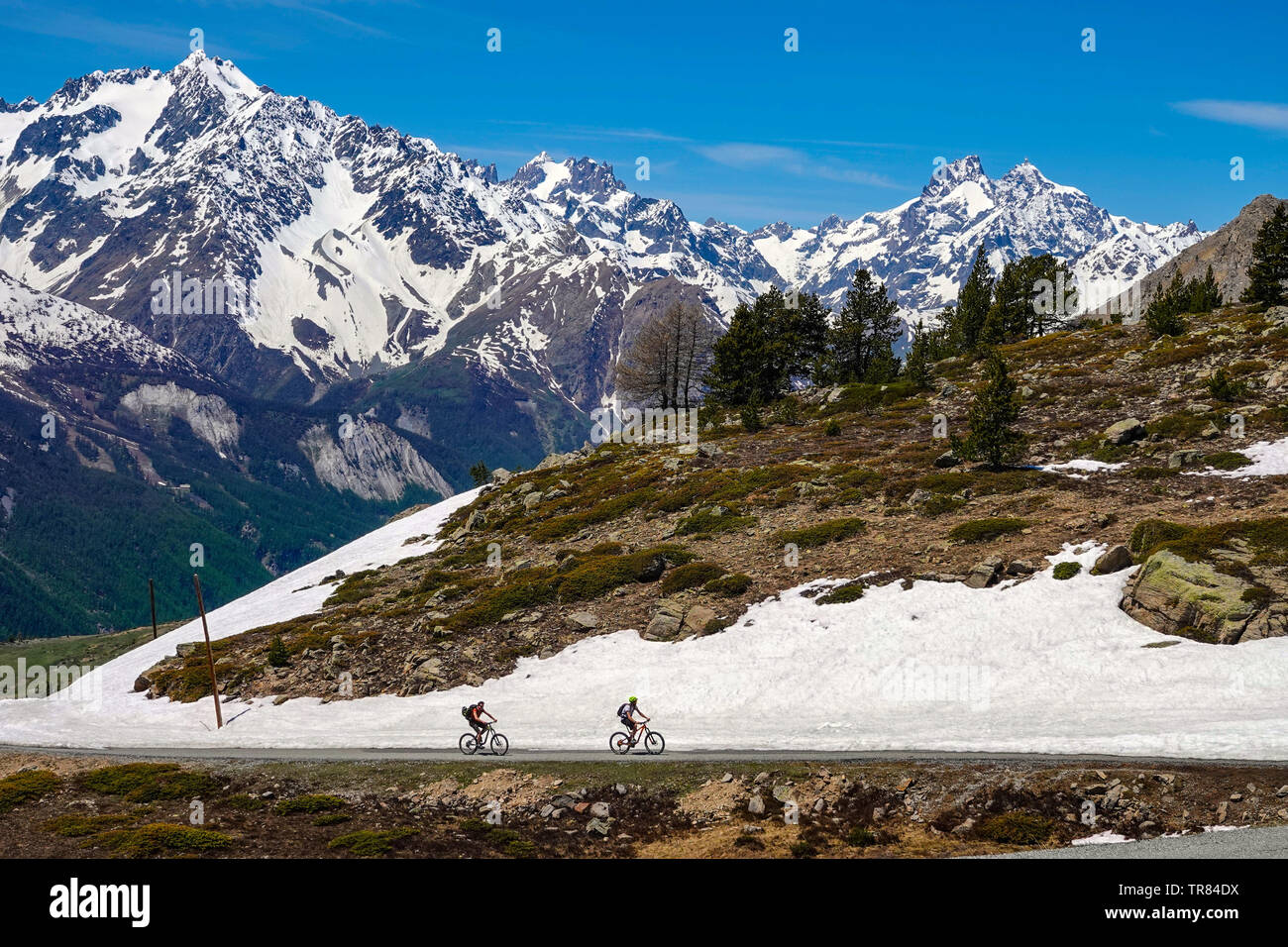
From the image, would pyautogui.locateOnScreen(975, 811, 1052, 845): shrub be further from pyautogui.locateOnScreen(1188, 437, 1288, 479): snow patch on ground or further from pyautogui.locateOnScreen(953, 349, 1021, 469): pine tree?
pyautogui.locateOnScreen(953, 349, 1021, 469): pine tree

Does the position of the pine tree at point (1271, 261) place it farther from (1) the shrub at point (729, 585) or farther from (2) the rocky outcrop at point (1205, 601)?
(1) the shrub at point (729, 585)

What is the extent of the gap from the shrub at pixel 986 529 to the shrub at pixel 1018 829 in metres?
20.3

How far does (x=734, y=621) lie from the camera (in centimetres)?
3788

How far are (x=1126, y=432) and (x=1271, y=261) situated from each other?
4257 centimetres

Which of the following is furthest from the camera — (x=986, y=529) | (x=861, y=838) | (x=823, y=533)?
(x=823, y=533)

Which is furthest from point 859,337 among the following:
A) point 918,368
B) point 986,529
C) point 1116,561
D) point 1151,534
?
point 1116,561

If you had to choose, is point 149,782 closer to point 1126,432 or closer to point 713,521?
point 713,521

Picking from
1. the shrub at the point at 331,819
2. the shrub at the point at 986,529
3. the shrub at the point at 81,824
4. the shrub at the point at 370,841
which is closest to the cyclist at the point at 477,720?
the shrub at the point at 331,819

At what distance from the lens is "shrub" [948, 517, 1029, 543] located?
39781 millimetres

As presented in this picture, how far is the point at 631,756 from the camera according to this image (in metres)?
28.7

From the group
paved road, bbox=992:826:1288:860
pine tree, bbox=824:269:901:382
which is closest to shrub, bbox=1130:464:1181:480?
paved road, bbox=992:826:1288:860

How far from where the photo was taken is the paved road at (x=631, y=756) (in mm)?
24000

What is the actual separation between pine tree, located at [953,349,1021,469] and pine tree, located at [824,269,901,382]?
123ft
